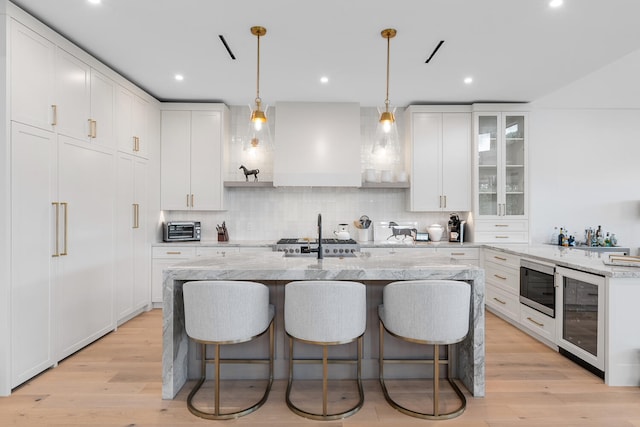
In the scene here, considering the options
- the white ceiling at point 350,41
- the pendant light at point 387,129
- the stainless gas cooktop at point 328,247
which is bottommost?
the stainless gas cooktop at point 328,247

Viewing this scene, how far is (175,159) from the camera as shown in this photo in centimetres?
469

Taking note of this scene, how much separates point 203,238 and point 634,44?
503cm

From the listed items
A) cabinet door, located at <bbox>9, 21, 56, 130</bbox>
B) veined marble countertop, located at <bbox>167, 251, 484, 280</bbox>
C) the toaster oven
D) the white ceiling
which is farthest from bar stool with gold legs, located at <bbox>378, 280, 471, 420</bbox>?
the toaster oven

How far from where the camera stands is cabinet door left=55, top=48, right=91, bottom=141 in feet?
9.39

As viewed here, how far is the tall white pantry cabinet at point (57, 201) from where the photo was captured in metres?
2.40

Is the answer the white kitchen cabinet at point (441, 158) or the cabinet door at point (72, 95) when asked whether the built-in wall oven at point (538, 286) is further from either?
the cabinet door at point (72, 95)

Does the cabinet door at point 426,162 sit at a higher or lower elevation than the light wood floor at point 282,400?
higher

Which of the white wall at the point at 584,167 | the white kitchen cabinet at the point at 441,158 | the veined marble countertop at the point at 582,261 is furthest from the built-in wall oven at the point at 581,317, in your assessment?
the white wall at the point at 584,167

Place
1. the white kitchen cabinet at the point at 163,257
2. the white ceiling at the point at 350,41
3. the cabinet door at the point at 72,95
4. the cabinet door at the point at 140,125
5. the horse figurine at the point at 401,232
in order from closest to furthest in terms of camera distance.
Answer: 1. the white ceiling at the point at 350,41
2. the cabinet door at the point at 72,95
3. the cabinet door at the point at 140,125
4. the white kitchen cabinet at the point at 163,257
5. the horse figurine at the point at 401,232

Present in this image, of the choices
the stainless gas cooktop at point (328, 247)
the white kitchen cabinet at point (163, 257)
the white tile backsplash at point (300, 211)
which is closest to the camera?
the stainless gas cooktop at point (328, 247)

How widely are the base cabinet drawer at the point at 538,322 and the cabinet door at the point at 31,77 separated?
4.41m

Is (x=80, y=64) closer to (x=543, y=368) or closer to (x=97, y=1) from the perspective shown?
(x=97, y=1)

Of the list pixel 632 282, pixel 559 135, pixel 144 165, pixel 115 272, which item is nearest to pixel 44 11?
pixel 144 165

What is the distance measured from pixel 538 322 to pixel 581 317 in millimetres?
616
